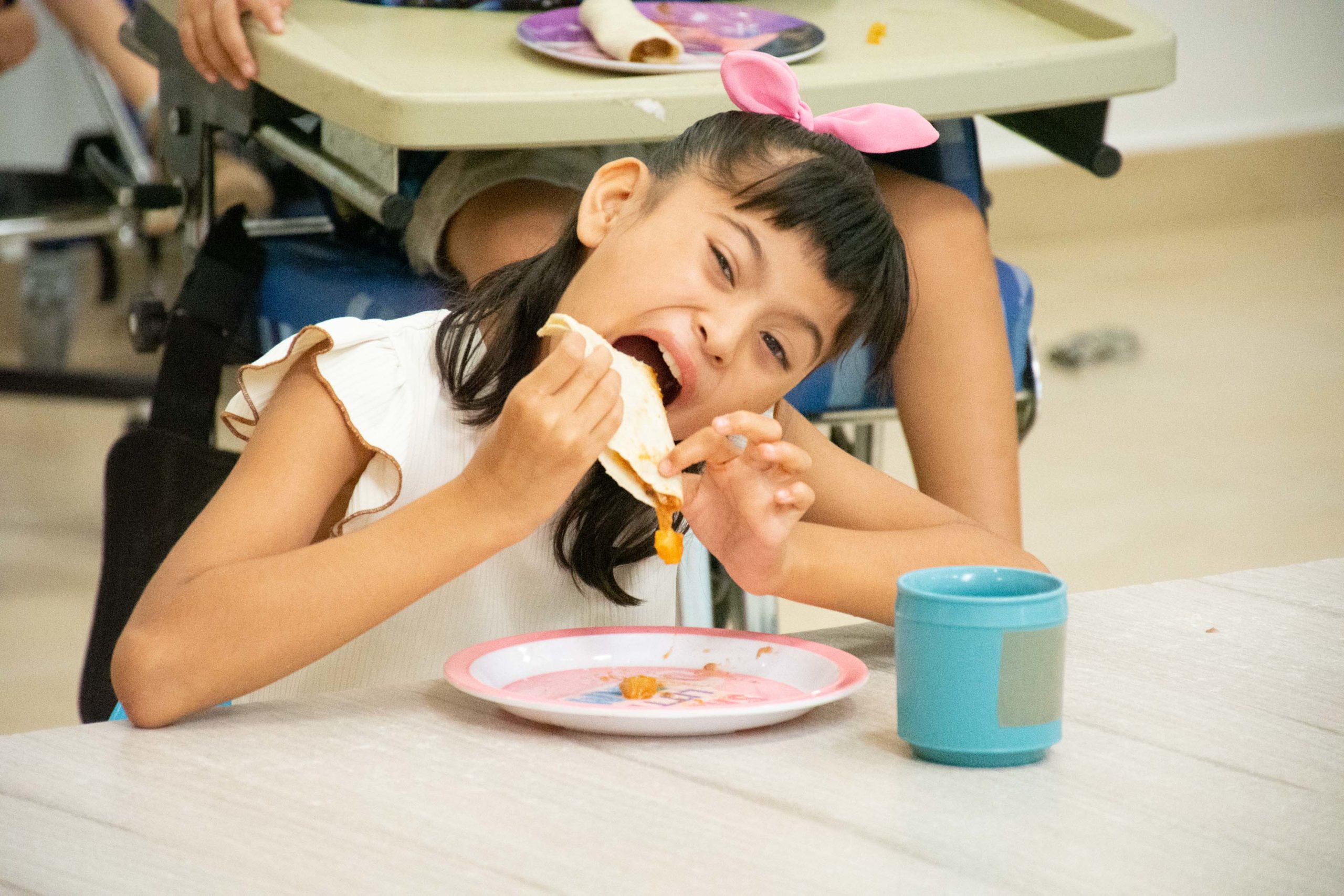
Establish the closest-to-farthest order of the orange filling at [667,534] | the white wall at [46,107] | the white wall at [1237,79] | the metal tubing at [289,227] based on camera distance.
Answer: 1. the orange filling at [667,534]
2. the metal tubing at [289,227]
3. the white wall at [46,107]
4. the white wall at [1237,79]

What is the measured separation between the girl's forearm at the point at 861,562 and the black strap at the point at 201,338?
2.41ft

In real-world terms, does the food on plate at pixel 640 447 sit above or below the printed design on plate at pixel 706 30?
below

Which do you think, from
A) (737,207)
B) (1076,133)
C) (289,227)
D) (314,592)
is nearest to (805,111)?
(737,207)

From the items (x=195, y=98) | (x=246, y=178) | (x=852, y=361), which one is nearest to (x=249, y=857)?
(x=852, y=361)

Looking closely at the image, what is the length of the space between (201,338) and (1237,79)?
4513mm

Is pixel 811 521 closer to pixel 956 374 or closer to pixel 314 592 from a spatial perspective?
pixel 956 374

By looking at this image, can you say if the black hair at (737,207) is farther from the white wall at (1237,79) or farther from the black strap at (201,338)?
the white wall at (1237,79)

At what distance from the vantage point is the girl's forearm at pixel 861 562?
39.5 inches

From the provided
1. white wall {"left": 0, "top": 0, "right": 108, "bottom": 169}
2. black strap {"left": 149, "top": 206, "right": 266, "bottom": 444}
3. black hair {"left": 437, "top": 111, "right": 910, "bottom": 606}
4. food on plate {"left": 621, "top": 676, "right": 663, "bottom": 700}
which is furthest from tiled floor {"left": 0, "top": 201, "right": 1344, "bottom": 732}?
food on plate {"left": 621, "top": 676, "right": 663, "bottom": 700}

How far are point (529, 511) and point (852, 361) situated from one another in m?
0.67

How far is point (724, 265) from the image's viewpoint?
1043 mm

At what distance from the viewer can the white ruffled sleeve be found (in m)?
1.00

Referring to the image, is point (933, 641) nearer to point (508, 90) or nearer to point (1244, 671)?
point (1244, 671)

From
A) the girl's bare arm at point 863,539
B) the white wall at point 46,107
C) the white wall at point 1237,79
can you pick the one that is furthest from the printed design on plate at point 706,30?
the white wall at point 1237,79
